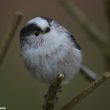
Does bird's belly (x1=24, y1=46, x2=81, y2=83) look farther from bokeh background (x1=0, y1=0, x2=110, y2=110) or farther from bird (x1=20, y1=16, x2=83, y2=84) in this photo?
bokeh background (x1=0, y1=0, x2=110, y2=110)

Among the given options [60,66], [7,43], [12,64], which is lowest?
[12,64]

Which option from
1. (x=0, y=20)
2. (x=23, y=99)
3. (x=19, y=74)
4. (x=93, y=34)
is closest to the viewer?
(x=93, y=34)

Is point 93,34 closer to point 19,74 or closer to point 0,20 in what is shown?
point 19,74

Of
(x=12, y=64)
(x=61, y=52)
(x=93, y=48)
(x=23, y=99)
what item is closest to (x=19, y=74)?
(x=12, y=64)

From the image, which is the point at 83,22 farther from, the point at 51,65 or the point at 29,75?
the point at 29,75

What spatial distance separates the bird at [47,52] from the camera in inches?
42.2

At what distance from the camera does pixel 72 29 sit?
2.10 meters

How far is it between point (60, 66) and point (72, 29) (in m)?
1.00

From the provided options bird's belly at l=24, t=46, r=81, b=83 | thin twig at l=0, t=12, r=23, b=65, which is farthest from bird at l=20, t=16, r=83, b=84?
thin twig at l=0, t=12, r=23, b=65

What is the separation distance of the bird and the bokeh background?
162 millimetres

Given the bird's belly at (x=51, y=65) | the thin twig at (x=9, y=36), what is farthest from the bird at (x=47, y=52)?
the thin twig at (x=9, y=36)

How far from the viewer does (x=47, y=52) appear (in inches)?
43.0

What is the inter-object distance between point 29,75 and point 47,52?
0.35 m

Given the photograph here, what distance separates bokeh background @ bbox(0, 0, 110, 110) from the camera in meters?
1.55
